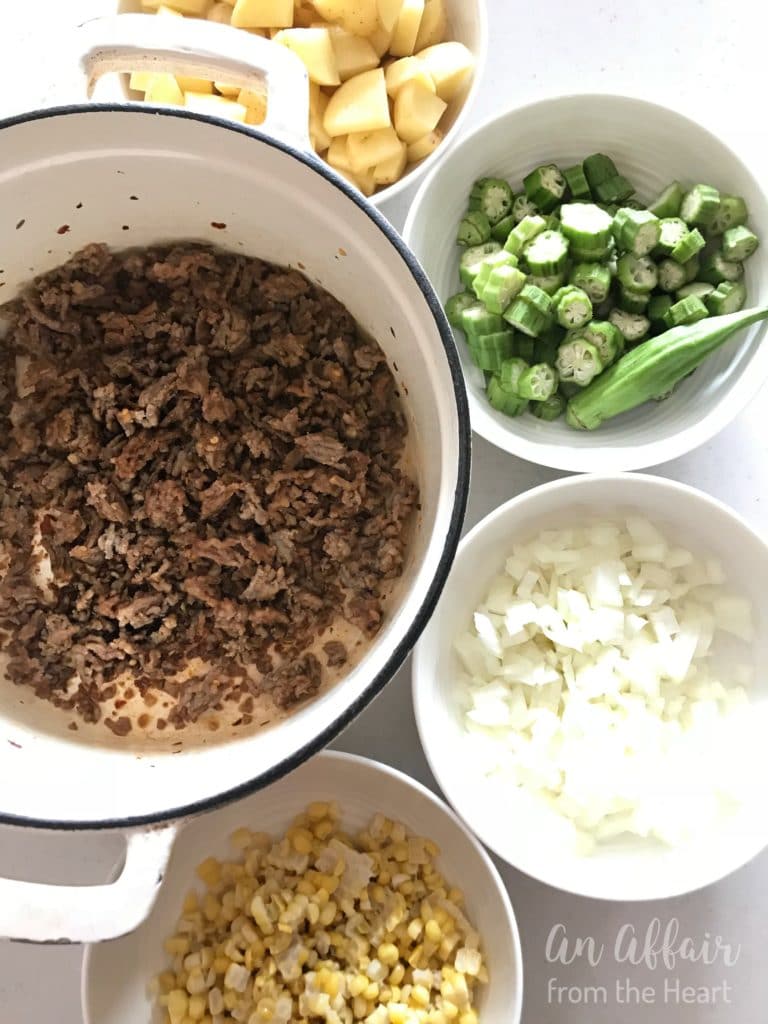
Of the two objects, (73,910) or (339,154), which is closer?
(73,910)

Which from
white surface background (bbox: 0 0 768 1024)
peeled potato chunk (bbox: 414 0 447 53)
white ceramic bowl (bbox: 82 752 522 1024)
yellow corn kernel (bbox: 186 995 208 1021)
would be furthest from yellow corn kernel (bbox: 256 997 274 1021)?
peeled potato chunk (bbox: 414 0 447 53)

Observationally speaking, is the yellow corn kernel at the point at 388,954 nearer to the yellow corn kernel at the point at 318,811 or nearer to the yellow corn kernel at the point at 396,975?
the yellow corn kernel at the point at 396,975

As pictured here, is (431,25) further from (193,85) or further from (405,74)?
(193,85)

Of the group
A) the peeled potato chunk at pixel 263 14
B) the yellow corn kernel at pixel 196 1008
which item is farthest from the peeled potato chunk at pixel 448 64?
the yellow corn kernel at pixel 196 1008

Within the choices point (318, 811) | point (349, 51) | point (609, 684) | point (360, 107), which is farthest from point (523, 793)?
point (349, 51)

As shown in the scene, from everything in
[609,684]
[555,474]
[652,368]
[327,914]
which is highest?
[652,368]

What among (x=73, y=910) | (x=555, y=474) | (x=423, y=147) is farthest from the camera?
(x=555, y=474)

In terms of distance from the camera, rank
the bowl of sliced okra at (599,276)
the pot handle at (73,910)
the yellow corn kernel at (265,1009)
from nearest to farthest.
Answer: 1. the pot handle at (73,910)
2. the yellow corn kernel at (265,1009)
3. the bowl of sliced okra at (599,276)
